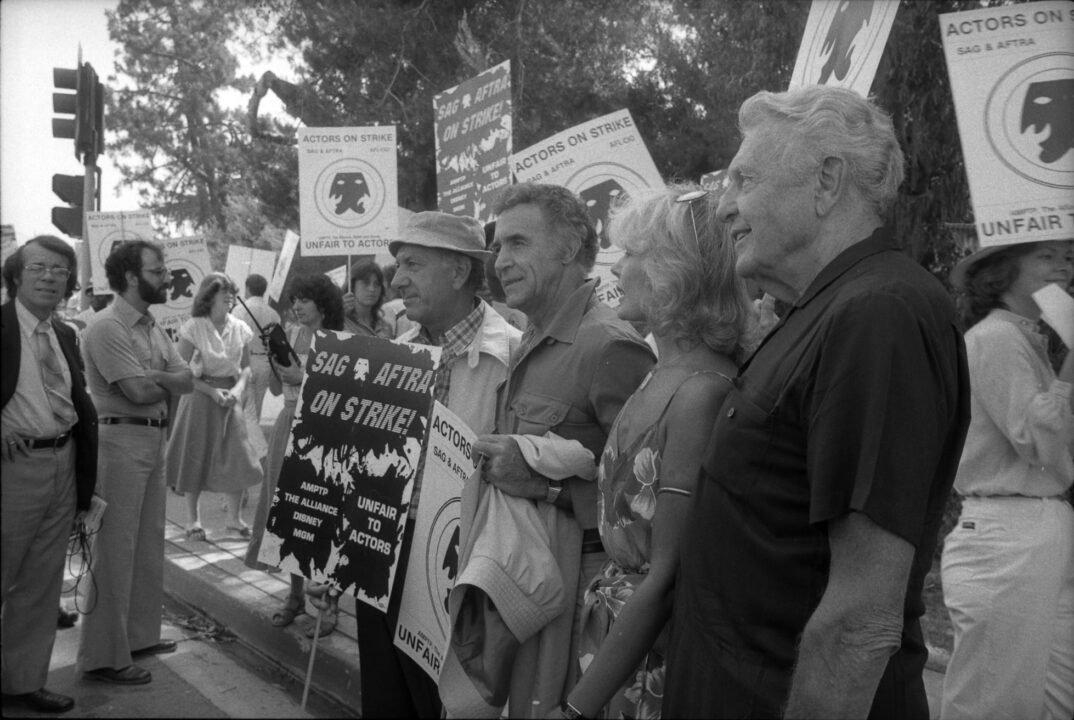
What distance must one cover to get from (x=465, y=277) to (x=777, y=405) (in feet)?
6.21

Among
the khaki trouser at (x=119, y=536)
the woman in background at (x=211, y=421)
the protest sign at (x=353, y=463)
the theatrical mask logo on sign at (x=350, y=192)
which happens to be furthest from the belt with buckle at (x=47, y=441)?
the woman in background at (x=211, y=421)

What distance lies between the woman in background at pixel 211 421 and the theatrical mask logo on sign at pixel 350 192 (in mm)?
1448

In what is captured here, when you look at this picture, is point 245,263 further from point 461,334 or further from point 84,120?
point 461,334

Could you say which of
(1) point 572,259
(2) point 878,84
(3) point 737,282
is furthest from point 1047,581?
(2) point 878,84

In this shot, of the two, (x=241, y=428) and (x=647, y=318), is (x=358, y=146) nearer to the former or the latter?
(x=241, y=428)

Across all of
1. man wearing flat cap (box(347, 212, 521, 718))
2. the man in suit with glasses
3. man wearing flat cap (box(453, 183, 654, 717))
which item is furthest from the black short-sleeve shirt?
the man in suit with glasses

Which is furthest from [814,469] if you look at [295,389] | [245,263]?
[245,263]

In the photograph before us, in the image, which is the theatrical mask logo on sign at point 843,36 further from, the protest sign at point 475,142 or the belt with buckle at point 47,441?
the belt with buckle at point 47,441

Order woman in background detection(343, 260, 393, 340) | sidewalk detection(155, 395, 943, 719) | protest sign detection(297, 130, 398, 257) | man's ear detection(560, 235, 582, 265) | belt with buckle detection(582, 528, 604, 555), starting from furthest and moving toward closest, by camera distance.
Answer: protest sign detection(297, 130, 398, 257) < woman in background detection(343, 260, 393, 340) < sidewalk detection(155, 395, 943, 719) < man's ear detection(560, 235, 582, 265) < belt with buckle detection(582, 528, 604, 555)

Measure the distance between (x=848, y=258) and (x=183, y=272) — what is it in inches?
317

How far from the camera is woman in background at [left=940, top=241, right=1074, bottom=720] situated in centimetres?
282

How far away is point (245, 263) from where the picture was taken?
1123 cm

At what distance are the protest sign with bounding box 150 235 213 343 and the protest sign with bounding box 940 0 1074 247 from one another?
22.5 ft

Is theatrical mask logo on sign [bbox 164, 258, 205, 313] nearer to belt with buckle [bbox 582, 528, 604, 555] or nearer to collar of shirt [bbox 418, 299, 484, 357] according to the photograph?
collar of shirt [bbox 418, 299, 484, 357]
